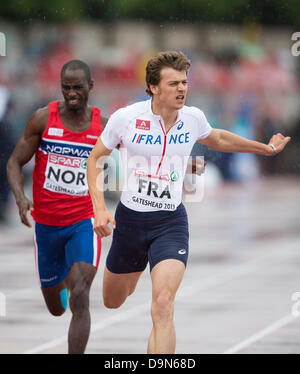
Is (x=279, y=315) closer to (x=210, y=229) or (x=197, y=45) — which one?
(x=210, y=229)

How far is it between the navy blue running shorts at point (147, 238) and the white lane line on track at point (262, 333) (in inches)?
62.2

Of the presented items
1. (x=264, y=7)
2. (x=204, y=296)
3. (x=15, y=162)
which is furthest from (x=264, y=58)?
(x=15, y=162)

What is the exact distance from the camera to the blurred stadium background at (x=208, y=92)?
50.9 ft

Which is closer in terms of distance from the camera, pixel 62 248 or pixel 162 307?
pixel 162 307

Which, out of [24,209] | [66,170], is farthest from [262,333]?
[24,209]

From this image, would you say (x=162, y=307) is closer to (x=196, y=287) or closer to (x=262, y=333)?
(x=262, y=333)

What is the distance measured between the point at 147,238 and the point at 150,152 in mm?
684

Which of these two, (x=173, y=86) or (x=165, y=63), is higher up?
(x=165, y=63)

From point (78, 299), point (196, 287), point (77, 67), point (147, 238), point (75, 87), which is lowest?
point (196, 287)

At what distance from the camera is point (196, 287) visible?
13781 millimetres

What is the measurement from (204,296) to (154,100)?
522cm

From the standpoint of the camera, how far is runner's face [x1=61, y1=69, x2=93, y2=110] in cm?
885

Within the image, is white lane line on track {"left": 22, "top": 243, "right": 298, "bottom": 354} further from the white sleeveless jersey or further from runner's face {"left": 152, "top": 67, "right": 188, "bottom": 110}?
runner's face {"left": 152, "top": 67, "right": 188, "bottom": 110}

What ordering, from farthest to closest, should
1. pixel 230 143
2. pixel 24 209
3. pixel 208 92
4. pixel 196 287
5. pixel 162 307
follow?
pixel 208 92, pixel 196 287, pixel 24 209, pixel 230 143, pixel 162 307
